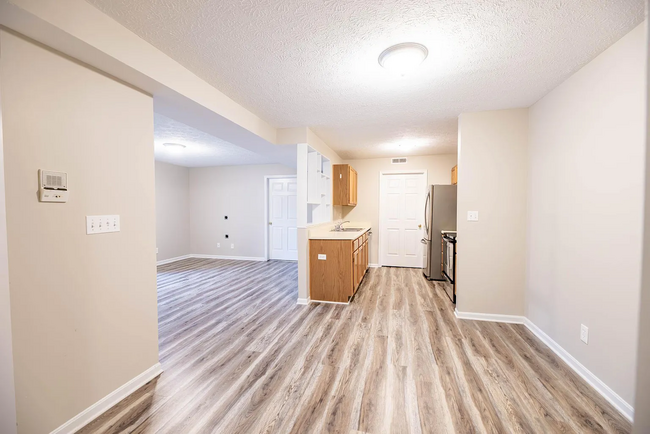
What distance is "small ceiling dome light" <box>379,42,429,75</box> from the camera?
1805mm

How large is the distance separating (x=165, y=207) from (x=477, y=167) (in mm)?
6422

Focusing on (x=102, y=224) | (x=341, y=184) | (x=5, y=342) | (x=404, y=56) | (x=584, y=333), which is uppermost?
(x=404, y=56)

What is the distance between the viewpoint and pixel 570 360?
215 cm

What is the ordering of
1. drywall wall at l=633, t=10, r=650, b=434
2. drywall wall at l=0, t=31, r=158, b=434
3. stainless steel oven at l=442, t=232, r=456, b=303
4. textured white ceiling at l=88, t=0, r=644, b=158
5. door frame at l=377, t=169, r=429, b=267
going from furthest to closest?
door frame at l=377, t=169, r=429, b=267 → stainless steel oven at l=442, t=232, r=456, b=303 → textured white ceiling at l=88, t=0, r=644, b=158 → drywall wall at l=0, t=31, r=158, b=434 → drywall wall at l=633, t=10, r=650, b=434

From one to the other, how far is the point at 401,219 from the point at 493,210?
9.05 feet

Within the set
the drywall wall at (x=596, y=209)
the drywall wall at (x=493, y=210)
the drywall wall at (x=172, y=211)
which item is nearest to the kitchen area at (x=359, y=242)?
the drywall wall at (x=493, y=210)

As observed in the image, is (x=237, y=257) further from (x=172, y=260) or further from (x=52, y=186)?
(x=52, y=186)

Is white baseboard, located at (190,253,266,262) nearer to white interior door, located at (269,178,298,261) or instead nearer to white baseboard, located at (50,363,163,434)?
white interior door, located at (269,178,298,261)

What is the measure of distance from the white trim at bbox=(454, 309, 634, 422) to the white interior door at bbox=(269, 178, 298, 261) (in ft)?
13.9

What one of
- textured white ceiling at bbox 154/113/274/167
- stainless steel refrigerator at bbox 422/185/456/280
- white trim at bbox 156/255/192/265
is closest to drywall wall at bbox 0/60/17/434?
textured white ceiling at bbox 154/113/274/167

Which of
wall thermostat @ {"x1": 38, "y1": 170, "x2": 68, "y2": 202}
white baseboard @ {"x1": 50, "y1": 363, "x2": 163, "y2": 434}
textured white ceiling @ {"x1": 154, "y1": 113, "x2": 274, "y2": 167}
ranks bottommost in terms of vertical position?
white baseboard @ {"x1": 50, "y1": 363, "x2": 163, "y2": 434}

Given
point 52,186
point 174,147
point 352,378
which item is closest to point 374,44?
point 52,186

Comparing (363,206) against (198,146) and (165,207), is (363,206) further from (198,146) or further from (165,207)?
(165,207)

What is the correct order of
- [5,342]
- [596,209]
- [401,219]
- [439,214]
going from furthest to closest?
[401,219], [439,214], [596,209], [5,342]
